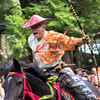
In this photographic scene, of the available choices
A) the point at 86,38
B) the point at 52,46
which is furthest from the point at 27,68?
the point at 86,38

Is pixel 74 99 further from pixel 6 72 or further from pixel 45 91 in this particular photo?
pixel 6 72

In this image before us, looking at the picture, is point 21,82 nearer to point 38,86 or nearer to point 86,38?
Answer: point 38,86

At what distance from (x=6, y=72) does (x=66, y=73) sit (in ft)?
4.11

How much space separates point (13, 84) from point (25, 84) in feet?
0.53

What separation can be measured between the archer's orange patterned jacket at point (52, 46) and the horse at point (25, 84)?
656mm

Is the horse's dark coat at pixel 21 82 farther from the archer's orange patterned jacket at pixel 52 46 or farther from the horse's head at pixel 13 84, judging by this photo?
the archer's orange patterned jacket at pixel 52 46

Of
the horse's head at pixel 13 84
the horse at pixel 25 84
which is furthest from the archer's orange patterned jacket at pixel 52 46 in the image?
the horse's head at pixel 13 84

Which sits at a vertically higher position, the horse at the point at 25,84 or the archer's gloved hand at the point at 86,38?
the archer's gloved hand at the point at 86,38

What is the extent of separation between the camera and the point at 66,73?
9.68 feet

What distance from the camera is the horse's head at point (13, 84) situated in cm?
180

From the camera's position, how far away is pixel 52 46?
2.87 meters

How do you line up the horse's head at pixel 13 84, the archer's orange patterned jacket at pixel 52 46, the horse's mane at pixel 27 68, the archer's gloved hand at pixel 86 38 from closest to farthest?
the horse's head at pixel 13 84
the horse's mane at pixel 27 68
the archer's gloved hand at pixel 86 38
the archer's orange patterned jacket at pixel 52 46

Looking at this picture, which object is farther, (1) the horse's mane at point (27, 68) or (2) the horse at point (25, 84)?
(1) the horse's mane at point (27, 68)

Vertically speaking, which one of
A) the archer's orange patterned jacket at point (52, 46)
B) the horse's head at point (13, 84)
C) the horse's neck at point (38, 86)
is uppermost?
the archer's orange patterned jacket at point (52, 46)
